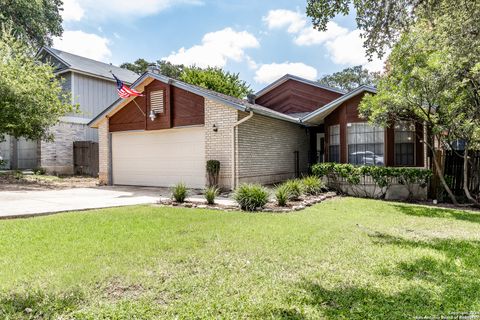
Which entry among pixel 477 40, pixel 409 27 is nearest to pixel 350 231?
pixel 409 27

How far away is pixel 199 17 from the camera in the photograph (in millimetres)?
12891

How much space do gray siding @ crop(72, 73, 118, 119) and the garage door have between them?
275 inches

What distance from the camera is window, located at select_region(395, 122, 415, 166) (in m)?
11.7

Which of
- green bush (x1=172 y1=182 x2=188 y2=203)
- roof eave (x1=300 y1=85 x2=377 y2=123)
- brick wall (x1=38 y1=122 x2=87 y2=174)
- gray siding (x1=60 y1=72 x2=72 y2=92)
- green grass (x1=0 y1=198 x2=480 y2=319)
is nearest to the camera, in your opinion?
green grass (x1=0 y1=198 x2=480 y2=319)

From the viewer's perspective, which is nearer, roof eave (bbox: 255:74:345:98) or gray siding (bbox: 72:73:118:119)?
roof eave (bbox: 255:74:345:98)

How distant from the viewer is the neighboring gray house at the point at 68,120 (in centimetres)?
1964

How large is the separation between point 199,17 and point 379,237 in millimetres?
10869

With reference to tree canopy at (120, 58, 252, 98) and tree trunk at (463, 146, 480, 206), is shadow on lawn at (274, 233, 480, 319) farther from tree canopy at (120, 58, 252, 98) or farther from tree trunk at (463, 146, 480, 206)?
tree canopy at (120, 58, 252, 98)

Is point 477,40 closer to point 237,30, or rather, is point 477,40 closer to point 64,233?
point 64,233

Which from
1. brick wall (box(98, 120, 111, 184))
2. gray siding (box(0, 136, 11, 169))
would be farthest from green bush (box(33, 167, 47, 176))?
brick wall (box(98, 120, 111, 184))

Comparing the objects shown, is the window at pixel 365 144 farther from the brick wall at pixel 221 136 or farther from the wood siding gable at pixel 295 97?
the wood siding gable at pixel 295 97

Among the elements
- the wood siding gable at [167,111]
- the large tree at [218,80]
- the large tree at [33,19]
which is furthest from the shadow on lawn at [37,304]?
the large tree at [33,19]

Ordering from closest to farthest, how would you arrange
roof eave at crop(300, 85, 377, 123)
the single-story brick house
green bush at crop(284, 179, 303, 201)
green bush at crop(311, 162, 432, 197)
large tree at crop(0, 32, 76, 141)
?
green bush at crop(284, 179, 303, 201) < green bush at crop(311, 162, 432, 197) < the single-story brick house < roof eave at crop(300, 85, 377, 123) < large tree at crop(0, 32, 76, 141)

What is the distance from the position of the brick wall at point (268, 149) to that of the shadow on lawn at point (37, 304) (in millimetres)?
8634
